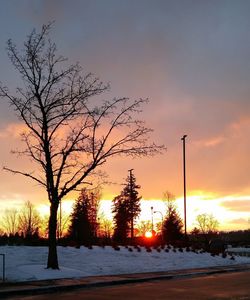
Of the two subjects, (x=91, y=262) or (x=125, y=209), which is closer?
(x=91, y=262)

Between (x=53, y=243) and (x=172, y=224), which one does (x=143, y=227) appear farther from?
(x=53, y=243)

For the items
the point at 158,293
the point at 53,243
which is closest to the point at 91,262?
the point at 53,243

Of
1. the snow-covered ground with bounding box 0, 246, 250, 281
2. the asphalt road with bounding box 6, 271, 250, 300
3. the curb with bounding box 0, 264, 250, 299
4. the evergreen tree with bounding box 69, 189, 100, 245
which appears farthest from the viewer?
the evergreen tree with bounding box 69, 189, 100, 245

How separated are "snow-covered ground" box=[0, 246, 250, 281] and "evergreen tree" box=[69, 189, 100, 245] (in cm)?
4364

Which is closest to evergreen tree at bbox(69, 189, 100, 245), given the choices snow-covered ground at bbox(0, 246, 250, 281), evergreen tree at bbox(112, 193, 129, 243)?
evergreen tree at bbox(112, 193, 129, 243)

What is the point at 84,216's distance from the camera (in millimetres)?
83875

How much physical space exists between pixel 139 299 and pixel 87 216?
7063 centimetres

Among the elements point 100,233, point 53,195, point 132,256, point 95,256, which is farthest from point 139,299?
point 100,233

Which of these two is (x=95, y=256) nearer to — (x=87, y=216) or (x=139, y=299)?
(x=139, y=299)

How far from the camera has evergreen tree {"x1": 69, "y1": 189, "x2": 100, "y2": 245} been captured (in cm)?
8138

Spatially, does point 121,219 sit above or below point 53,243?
above

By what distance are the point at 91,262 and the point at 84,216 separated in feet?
186

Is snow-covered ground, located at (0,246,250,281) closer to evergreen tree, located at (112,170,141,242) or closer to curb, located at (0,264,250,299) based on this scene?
curb, located at (0,264,250,299)

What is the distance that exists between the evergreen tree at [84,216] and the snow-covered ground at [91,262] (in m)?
43.6
